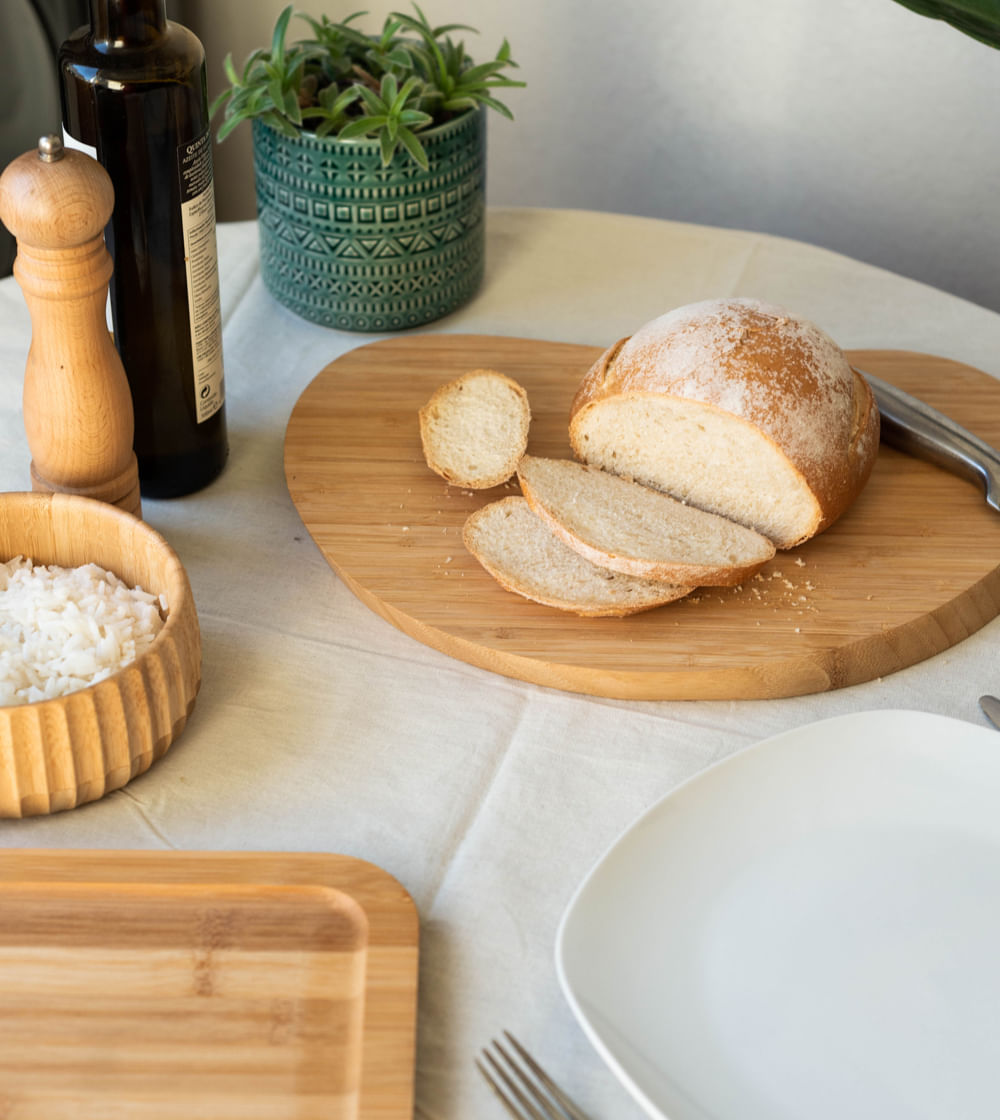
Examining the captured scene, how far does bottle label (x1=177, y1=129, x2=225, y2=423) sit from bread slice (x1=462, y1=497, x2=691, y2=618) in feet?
1.07

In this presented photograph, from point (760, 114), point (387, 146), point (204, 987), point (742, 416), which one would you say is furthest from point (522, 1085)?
point (760, 114)

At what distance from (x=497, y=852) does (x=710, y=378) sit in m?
0.56

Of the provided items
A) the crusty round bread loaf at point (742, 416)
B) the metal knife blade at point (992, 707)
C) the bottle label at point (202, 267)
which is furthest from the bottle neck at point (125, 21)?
the metal knife blade at point (992, 707)

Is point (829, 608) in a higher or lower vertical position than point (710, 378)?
lower

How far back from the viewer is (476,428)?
144 centimetres

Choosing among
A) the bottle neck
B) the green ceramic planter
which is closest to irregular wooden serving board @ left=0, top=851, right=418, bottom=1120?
the bottle neck

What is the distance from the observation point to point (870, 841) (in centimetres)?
102

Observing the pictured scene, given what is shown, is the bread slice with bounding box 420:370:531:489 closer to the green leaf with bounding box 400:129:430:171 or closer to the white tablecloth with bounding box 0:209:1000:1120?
the white tablecloth with bounding box 0:209:1000:1120

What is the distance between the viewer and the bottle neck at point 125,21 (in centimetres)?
109

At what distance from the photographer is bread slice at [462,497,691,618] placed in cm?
120

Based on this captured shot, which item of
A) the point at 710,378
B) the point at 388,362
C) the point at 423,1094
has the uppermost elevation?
the point at 710,378

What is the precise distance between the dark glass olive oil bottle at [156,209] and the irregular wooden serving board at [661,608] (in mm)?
156

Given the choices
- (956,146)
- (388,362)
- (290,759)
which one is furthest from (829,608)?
(956,146)

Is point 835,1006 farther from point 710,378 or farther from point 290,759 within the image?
point 710,378
